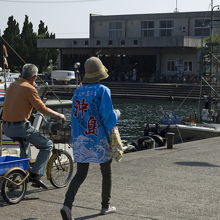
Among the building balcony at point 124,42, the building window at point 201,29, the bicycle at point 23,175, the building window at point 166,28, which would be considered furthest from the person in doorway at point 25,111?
the building window at point 166,28

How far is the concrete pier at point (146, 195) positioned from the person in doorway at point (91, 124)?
0.65 m

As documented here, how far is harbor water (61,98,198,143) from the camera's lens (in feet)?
97.9

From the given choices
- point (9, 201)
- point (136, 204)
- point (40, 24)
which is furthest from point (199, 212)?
point (40, 24)

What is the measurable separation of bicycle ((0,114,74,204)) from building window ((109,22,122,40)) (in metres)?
68.0

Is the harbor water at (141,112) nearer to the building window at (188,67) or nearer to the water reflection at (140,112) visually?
the water reflection at (140,112)

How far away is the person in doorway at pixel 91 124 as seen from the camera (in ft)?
21.1

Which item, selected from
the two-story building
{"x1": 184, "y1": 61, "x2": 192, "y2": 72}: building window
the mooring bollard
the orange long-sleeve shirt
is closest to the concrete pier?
the orange long-sleeve shirt

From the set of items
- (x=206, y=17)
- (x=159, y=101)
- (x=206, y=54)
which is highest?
(x=206, y=17)

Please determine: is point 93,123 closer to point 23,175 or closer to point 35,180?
point 23,175

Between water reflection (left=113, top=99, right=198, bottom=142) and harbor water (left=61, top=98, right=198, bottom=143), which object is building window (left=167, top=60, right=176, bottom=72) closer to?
harbor water (left=61, top=98, right=198, bottom=143)

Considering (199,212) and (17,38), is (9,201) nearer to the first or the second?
(199,212)

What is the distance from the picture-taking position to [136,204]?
7.45 metres

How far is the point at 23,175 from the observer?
7504mm

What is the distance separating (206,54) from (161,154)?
15.2 m
